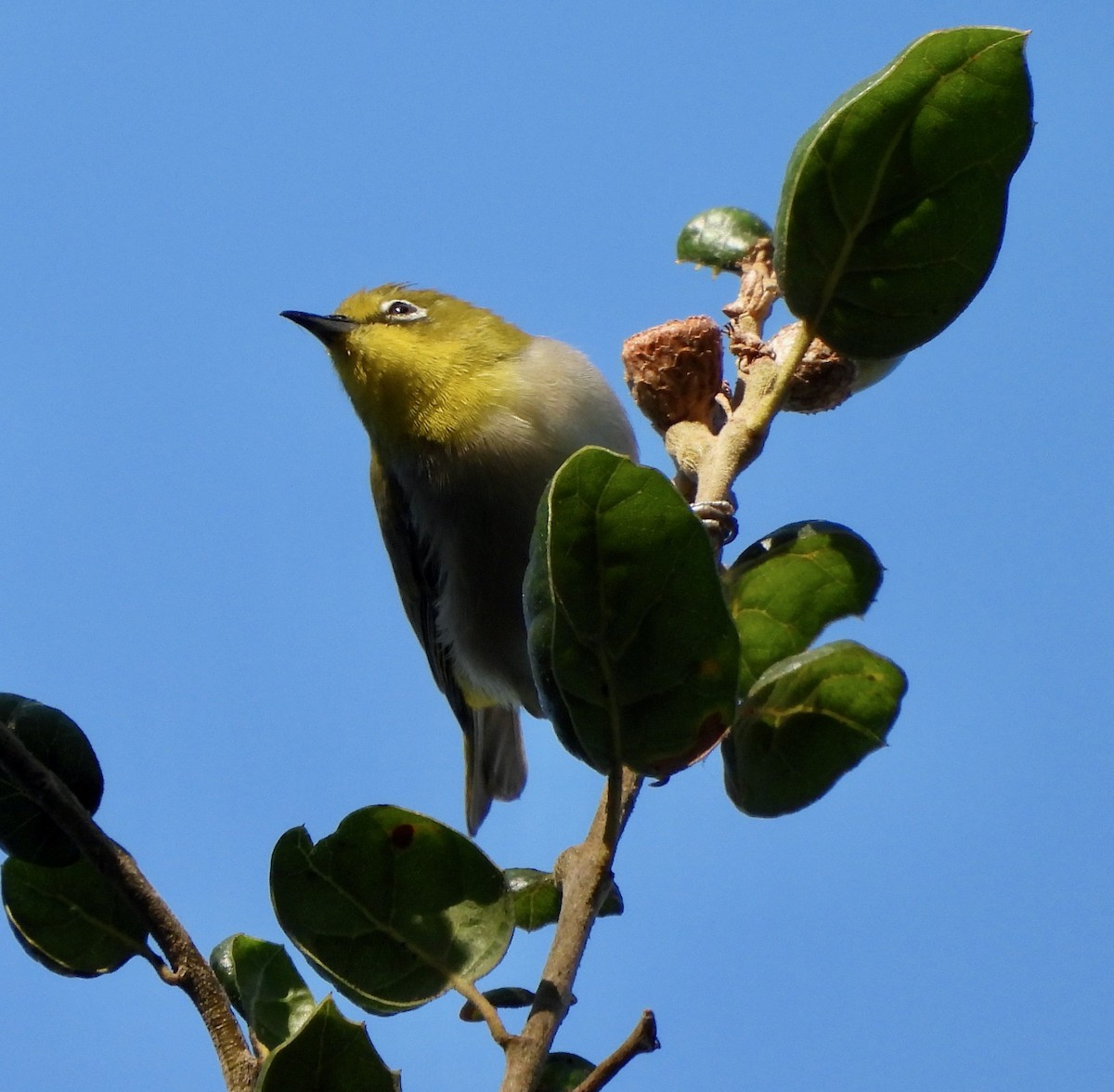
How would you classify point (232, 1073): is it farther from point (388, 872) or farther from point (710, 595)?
point (710, 595)

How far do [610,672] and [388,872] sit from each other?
1.45ft

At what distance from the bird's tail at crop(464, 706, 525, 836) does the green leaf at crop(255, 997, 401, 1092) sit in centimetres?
434

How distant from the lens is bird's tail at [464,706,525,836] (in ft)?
19.2

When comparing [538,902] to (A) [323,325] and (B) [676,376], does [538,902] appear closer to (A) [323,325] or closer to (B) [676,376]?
(B) [676,376]

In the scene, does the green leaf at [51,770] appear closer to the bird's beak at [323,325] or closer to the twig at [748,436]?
the twig at [748,436]

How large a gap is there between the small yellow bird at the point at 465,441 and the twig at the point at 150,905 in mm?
2962

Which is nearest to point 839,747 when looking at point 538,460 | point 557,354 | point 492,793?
point 538,460

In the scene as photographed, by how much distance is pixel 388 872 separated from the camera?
5.59 feet

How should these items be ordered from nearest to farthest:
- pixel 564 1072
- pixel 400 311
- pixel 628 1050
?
pixel 628 1050
pixel 564 1072
pixel 400 311

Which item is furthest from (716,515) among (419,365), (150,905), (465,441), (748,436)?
(419,365)

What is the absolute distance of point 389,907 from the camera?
5.59 feet

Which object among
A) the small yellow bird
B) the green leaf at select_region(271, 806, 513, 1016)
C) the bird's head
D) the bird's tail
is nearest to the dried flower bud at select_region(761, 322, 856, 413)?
the green leaf at select_region(271, 806, 513, 1016)

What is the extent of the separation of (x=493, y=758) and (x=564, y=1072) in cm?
430

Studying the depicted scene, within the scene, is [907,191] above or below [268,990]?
above
